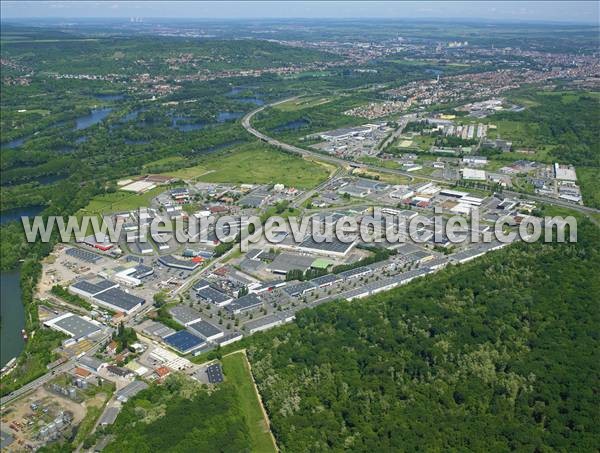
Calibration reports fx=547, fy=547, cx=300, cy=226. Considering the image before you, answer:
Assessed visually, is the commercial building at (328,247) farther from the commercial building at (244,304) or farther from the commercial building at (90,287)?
the commercial building at (90,287)

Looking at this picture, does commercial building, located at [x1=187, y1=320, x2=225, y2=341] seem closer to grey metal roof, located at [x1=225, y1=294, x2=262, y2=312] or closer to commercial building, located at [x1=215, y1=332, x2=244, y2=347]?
commercial building, located at [x1=215, y1=332, x2=244, y2=347]

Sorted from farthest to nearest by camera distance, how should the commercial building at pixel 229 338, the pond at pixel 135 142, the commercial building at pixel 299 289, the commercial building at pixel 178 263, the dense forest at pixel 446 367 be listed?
the pond at pixel 135 142 < the commercial building at pixel 178 263 < the commercial building at pixel 299 289 < the commercial building at pixel 229 338 < the dense forest at pixel 446 367

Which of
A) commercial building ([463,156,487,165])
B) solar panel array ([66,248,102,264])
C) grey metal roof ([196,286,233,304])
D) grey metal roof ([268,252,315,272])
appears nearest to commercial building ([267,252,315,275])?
grey metal roof ([268,252,315,272])

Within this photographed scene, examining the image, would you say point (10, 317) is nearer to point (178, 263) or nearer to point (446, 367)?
point (178, 263)

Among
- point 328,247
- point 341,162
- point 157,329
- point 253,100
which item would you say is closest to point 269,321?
point 157,329

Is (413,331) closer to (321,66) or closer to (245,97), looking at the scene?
(245,97)

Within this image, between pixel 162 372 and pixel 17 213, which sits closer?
pixel 162 372

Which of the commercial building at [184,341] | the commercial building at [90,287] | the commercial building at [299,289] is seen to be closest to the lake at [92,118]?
the commercial building at [90,287]
